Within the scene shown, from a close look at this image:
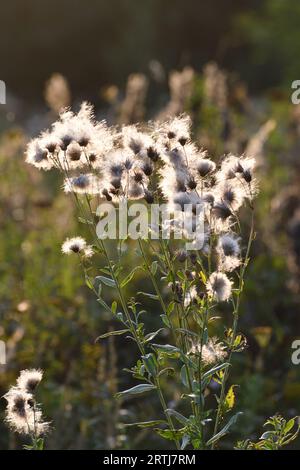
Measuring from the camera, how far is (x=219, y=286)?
2354 mm

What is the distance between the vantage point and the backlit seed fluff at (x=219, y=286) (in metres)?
2.33

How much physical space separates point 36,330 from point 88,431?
0.81 metres

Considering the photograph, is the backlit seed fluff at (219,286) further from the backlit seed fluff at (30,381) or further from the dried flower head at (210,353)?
the backlit seed fluff at (30,381)

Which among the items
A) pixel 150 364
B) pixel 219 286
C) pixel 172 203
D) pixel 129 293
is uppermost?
pixel 129 293

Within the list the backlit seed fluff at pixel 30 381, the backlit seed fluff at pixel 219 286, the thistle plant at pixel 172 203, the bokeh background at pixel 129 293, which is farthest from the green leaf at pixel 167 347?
the bokeh background at pixel 129 293

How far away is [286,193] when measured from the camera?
5672 mm

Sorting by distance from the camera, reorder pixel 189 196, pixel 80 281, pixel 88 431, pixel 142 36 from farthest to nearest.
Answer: pixel 142 36, pixel 80 281, pixel 88 431, pixel 189 196

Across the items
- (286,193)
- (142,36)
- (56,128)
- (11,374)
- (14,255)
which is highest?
(142,36)

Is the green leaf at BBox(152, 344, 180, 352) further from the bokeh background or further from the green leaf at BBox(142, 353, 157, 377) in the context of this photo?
the bokeh background

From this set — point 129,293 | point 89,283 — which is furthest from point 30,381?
point 129,293

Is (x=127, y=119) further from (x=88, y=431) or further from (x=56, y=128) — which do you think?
(x=56, y=128)

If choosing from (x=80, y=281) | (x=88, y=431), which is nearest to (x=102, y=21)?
(x=80, y=281)

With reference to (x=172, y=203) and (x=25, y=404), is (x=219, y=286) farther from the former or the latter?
(x=25, y=404)

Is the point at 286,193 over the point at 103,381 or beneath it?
over
